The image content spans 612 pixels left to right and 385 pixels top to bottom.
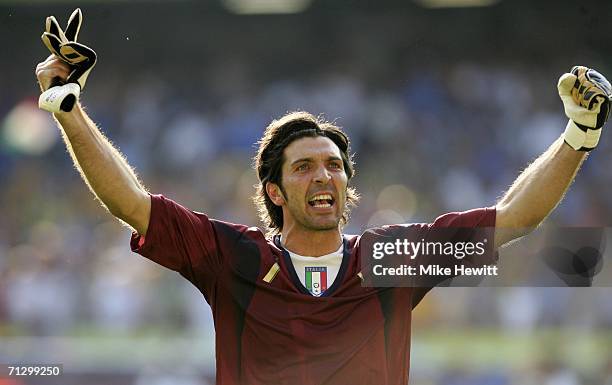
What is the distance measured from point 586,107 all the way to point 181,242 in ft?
4.54

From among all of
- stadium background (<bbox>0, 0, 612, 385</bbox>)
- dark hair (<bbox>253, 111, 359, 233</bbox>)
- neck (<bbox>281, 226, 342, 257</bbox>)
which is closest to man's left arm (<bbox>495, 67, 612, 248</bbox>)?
neck (<bbox>281, 226, 342, 257</bbox>)

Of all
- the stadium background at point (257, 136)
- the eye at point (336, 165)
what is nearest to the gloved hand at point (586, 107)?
the eye at point (336, 165)

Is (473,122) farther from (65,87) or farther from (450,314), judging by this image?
(65,87)

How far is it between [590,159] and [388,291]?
21.2ft

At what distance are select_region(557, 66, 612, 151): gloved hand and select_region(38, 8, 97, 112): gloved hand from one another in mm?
1507

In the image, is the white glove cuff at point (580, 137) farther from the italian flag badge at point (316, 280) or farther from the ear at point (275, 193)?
the ear at point (275, 193)

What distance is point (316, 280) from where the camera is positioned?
3.40m

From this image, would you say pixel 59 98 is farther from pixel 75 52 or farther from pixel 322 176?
pixel 322 176

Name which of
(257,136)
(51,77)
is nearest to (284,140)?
(51,77)

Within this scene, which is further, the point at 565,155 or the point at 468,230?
the point at 468,230

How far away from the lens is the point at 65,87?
3.03 metres

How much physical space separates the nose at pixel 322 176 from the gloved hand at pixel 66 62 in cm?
92

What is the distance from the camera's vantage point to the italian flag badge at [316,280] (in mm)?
3369

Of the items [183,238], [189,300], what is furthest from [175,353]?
[183,238]
